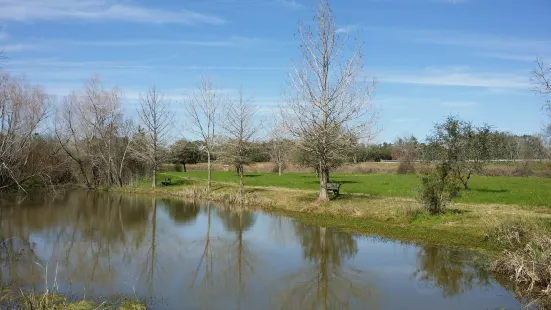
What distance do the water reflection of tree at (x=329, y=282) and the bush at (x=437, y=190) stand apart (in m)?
4.47

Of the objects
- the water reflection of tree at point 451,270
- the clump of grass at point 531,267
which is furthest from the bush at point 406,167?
the clump of grass at point 531,267

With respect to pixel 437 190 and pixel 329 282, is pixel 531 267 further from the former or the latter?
pixel 437 190

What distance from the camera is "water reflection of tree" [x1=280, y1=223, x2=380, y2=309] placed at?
29.7 feet

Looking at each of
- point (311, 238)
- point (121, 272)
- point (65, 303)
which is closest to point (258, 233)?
point (311, 238)

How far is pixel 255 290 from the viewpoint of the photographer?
9758 mm

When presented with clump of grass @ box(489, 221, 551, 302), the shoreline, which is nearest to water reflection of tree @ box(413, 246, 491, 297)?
clump of grass @ box(489, 221, 551, 302)

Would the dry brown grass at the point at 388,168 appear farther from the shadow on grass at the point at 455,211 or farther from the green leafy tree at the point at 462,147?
the shadow on grass at the point at 455,211

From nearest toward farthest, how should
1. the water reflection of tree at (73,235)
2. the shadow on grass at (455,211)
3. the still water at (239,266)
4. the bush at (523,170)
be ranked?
the still water at (239,266)
the water reflection of tree at (73,235)
the shadow on grass at (455,211)
the bush at (523,170)

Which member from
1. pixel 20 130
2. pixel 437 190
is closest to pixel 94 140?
pixel 20 130

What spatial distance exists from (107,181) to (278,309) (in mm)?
32809

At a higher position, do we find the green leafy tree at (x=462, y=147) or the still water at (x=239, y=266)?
the green leafy tree at (x=462, y=147)

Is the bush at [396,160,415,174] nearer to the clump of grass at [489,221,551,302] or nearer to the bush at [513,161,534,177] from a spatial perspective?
the bush at [513,161,534,177]

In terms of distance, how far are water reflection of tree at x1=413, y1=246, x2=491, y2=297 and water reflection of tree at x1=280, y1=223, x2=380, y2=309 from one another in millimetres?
1599

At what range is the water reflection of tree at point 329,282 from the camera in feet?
29.7
